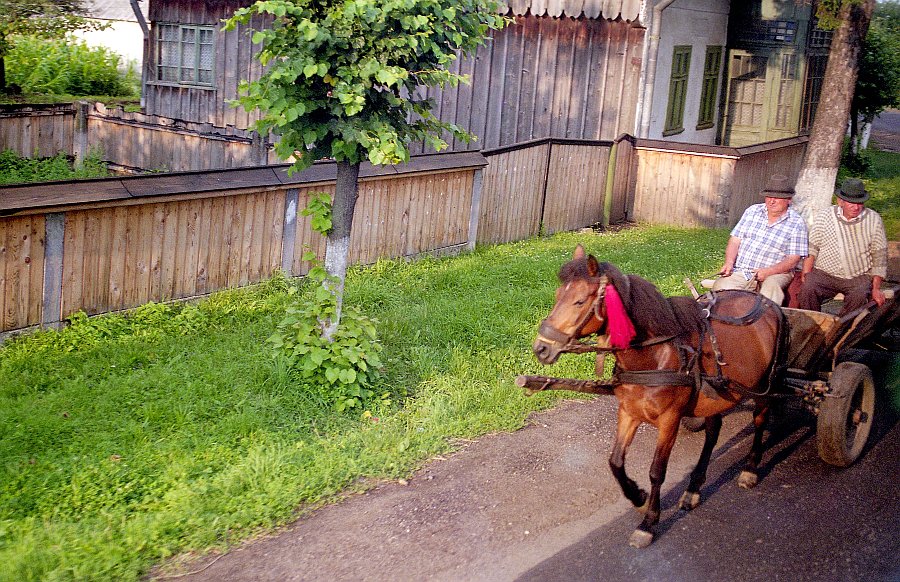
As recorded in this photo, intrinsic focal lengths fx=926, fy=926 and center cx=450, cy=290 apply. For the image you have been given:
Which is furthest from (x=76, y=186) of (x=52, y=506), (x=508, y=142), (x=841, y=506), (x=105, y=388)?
(x=508, y=142)

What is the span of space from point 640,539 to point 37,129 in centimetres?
1296

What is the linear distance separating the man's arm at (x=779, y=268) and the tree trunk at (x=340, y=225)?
11.1 ft

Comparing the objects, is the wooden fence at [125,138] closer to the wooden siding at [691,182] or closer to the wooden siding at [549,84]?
the wooden siding at [549,84]

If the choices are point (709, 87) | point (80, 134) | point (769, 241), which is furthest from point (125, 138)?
point (709, 87)

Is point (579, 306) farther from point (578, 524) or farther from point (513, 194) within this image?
point (513, 194)

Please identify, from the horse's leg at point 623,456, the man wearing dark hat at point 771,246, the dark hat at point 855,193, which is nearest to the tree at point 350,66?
the horse's leg at point 623,456

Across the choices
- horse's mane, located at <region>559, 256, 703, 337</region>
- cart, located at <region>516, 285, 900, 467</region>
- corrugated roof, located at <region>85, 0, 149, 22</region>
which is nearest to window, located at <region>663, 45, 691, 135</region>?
cart, located at <region>516, 285, 900, 467</region>

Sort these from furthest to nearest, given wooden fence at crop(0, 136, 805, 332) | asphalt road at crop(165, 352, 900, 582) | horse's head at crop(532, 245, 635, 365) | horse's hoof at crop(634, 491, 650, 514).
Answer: wooden fence at crop(0, 136, 805, 332)
horse's hoof at crop(634, 491, 650, 514)
asphalt road at crop(165, 352, 900, 582)
horse's head at crop(532, 245, 635, 365)

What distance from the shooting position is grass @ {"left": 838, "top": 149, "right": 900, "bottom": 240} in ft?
57.3

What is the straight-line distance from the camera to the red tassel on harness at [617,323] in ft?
17.2

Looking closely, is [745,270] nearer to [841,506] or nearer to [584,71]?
[841,506]

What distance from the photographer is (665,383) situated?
5.61 metres

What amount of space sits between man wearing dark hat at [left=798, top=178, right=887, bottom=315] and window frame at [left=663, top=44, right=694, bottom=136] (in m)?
10.5

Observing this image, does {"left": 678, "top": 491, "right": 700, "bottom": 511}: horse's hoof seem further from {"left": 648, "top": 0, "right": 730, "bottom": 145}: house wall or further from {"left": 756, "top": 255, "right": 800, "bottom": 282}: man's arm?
{"left": 648, "top": 0, "right": 730, "bottom": 145}: house wall
